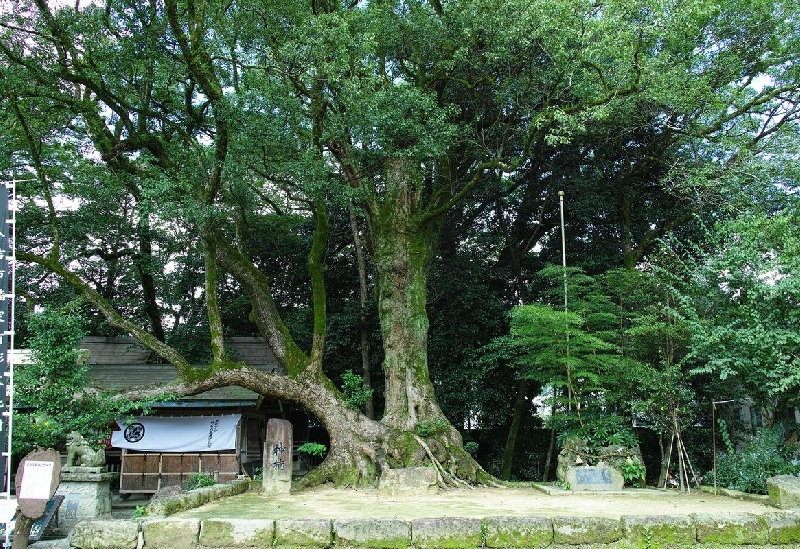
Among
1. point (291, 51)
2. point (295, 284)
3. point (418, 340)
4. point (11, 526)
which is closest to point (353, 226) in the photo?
point (295, 284)

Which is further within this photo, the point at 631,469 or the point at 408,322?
the point at 408,322

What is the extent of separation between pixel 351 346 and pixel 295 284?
3.16 m

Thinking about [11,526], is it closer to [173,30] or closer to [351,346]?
[173,30]

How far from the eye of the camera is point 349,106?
37.8ft

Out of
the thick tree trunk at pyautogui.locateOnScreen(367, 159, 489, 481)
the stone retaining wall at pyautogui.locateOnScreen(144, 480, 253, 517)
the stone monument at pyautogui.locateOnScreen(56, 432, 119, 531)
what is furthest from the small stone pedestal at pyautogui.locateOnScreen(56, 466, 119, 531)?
the thick tree trunk at pyautogui.locateOnScreen(367, 159, 489, 481)

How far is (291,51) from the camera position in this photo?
10.6 m

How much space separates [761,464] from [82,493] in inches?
458

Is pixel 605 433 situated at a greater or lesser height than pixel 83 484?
greater

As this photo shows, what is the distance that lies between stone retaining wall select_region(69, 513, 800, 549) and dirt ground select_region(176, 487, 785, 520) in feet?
3.02

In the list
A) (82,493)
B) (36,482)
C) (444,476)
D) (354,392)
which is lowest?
(82,493)

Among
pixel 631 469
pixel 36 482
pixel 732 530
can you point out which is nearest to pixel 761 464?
pixel 631 469

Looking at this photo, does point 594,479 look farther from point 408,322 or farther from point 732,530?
point 732,530

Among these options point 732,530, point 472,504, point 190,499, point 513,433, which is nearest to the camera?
point 732,530

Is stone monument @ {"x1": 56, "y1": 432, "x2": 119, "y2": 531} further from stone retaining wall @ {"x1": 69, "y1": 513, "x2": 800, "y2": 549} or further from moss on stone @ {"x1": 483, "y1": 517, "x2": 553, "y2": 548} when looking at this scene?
moss on stone @ {"x1": 483, "y1": 517, "x2": 553, "y2": 548}
